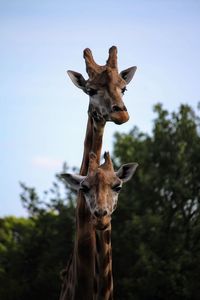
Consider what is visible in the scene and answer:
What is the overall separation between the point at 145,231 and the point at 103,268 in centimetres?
2866

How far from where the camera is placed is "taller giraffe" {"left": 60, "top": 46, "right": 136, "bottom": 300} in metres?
8.62

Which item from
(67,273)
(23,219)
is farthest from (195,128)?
(67,273)

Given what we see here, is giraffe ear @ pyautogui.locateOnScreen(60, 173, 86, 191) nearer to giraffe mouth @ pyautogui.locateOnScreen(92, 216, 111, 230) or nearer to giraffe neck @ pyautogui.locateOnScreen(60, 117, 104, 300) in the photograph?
giraffe neck @ pyautogui.locateOnScreen(60, 117, 104, 300)

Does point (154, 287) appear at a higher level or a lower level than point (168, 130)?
lower

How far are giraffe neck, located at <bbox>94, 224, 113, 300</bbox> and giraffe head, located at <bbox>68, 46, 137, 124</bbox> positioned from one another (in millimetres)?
1520

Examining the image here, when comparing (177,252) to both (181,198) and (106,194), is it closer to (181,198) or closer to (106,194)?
(181,198)

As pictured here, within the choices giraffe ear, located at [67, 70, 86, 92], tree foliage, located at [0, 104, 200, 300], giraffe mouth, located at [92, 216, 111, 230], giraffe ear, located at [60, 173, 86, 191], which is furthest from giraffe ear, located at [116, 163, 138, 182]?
tree foliage, located at [0, 104, 200, 300]

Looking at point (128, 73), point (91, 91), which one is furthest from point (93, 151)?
point (128, 73)

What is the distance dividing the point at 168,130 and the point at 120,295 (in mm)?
11348

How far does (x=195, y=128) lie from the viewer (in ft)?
141

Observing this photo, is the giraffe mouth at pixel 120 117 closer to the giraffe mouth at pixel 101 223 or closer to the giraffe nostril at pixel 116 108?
the giraffe nostril at pixel 116 108

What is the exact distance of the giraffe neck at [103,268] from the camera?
8.48 meters

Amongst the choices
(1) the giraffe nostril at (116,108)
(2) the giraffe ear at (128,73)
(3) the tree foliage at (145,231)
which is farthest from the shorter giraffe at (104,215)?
(3) the tree foliage at (145,231)

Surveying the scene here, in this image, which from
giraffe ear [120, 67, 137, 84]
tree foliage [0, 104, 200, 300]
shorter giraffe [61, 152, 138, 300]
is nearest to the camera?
shorter giraffe [61, 152, 138, 300]
